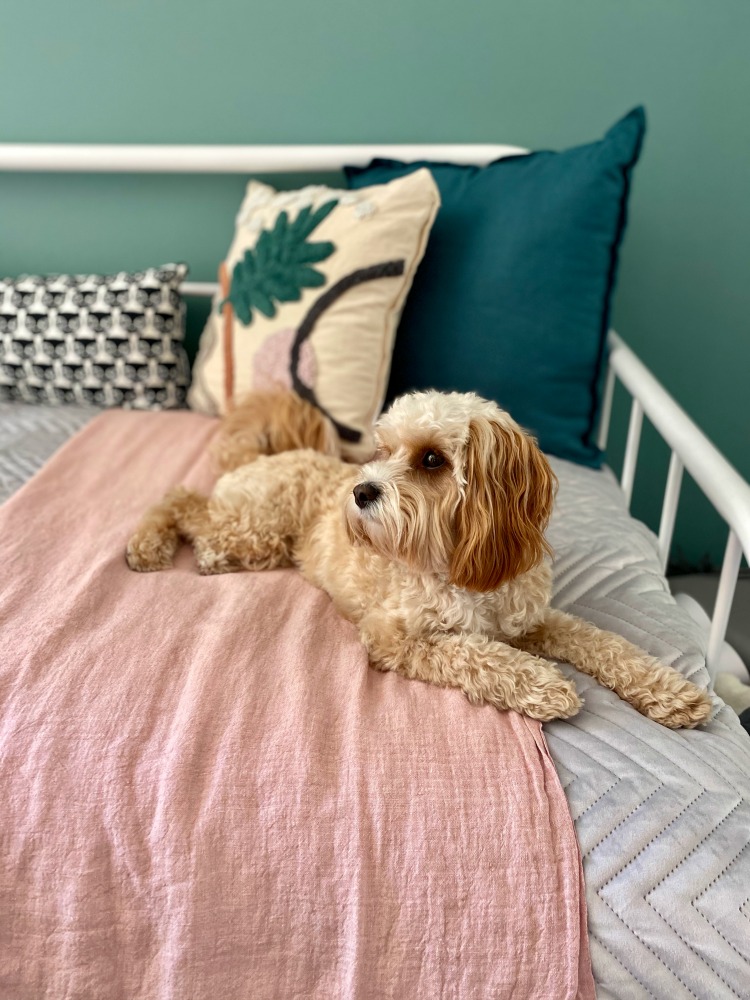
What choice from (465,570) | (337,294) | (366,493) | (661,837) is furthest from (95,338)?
(661,837)

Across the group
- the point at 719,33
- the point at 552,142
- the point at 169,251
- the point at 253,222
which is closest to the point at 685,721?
the point at 253,222

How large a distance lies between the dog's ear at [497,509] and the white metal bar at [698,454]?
0.70 ft

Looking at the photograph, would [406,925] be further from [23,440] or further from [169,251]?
[169,251]

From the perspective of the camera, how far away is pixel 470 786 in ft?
2.48

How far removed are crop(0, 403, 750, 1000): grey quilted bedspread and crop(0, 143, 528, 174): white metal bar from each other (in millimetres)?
1048

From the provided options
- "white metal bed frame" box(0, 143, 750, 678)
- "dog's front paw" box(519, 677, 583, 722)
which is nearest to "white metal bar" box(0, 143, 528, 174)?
"white metal bed frame" box(0, 143, 750, 678)

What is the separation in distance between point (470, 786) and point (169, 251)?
145cm

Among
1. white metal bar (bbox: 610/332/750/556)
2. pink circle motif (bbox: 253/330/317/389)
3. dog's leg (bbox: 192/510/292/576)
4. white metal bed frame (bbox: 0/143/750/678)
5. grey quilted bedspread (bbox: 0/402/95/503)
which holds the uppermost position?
white metal bed frame (bbox: 0/143/750/678)

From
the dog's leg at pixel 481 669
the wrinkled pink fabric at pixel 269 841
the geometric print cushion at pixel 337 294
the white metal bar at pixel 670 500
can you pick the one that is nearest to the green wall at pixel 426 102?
the geometric print cushion at pixel 337 294

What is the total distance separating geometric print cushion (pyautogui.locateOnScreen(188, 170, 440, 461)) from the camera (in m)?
1.37

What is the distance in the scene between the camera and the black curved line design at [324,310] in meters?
1.36

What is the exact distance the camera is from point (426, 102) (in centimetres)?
163

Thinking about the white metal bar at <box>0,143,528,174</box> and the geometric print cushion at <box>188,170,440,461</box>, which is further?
the white metal bar at <box>0,143,528,174</box>

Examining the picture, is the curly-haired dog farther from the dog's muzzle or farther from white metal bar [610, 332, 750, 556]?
white metal bar [610, 332, 750, 556]
